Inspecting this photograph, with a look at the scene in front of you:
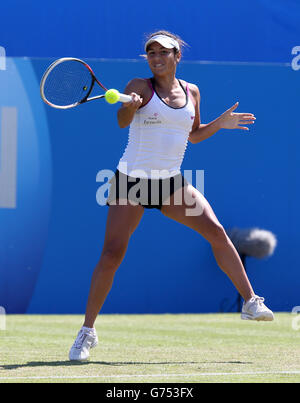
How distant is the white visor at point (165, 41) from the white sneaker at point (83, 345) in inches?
69.8

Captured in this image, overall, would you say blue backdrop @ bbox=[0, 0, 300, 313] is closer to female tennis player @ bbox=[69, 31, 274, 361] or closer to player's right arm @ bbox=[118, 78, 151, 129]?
female tennis player @ bbox=[69, 31, 274, 361]

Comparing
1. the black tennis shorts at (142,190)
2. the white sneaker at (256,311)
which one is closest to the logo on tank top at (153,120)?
the black tennis shorts at (142,190)

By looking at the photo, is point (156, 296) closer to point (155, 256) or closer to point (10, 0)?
point (155, 256)

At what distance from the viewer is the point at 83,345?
5.11m

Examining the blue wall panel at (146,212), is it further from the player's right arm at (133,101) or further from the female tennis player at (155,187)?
the player's right arm at (133,101)

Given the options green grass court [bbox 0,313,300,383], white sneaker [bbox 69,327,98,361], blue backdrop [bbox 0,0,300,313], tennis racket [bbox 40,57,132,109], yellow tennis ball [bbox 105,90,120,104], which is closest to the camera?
green grass court [bbox 0,313,300,383]

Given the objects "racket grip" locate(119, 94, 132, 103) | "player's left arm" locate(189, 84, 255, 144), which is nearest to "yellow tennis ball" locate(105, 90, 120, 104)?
"racket grip" locate(119, 94, 132, 103)

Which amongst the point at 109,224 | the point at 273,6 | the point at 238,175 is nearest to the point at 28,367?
the point at 109,224

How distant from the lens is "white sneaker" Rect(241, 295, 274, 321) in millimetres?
5109

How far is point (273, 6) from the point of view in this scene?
34.4 feet

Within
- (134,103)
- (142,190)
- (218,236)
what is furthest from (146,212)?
(134,103)

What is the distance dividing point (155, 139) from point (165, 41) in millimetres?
599

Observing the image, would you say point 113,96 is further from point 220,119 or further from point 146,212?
point 146,212

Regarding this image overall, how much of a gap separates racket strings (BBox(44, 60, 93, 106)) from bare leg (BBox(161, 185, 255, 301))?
0.88 m
